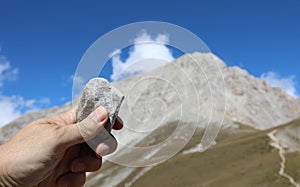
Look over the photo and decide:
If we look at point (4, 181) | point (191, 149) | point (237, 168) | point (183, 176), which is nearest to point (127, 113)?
point (4, 181)

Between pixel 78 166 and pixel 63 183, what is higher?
pixel 78 166

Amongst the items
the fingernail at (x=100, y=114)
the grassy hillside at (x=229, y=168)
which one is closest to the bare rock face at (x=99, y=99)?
the fingernail at (x=100, y=114)

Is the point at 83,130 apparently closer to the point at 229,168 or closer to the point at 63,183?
the point at 63,183

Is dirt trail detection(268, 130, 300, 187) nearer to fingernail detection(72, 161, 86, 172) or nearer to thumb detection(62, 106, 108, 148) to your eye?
fingernail detection(72, 161, 86, 172)

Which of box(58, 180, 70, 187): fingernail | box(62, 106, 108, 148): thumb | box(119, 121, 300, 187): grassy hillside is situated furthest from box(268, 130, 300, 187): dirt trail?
box(62, 106, 108, 148): thumb

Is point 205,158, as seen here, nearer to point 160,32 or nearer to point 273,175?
point 273,175

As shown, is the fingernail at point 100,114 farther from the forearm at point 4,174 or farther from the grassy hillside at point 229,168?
the grassy hillside at point 229,168

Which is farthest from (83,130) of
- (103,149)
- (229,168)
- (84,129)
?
(229,168)
